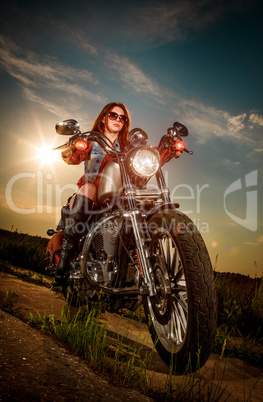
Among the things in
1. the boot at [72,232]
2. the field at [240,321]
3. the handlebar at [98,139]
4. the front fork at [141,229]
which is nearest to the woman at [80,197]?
the boot at [72,232]

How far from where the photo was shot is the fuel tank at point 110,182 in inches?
88.0

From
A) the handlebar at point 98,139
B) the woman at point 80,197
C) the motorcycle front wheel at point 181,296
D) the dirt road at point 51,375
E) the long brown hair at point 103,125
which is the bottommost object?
the dirt road at point 51,375

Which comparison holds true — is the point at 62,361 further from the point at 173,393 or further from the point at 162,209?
the point at 162,209

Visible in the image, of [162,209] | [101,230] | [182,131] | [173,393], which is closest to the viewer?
[173,393]

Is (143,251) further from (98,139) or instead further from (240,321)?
(240,321)

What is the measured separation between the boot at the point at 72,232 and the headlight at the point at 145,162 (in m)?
0.71

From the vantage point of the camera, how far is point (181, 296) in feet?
5.77

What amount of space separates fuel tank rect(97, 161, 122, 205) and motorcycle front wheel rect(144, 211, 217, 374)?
1.76 ft

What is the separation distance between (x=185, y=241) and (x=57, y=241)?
198 cm

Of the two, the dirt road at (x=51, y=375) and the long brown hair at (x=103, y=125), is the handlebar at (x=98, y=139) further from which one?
the dirt road at (x=51, y=375)

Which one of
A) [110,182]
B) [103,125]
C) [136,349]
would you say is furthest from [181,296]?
[103,125]

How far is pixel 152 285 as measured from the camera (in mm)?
1700

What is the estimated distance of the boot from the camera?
2443 mm

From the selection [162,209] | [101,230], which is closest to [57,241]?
[101,230]
